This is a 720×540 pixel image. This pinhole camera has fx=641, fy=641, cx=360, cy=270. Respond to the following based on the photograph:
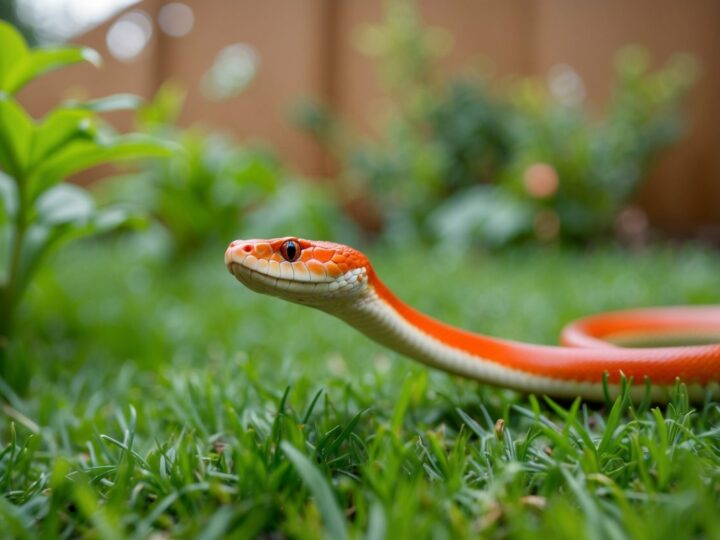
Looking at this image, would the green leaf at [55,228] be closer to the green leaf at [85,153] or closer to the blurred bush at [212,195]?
the green leaf at [85,153]

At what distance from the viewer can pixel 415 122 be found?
616 cm

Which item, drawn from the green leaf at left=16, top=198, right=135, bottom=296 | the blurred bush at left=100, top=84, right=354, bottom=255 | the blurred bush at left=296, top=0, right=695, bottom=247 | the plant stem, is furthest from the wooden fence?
the plant stem

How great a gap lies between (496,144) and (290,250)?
5239 millimetres

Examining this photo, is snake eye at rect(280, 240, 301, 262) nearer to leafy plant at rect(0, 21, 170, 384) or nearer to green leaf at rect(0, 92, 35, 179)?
leafy plant at rect(0, 21, 170, 384)

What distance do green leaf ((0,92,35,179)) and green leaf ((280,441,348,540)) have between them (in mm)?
1330

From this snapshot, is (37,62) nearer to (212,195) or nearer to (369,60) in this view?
(212,195)

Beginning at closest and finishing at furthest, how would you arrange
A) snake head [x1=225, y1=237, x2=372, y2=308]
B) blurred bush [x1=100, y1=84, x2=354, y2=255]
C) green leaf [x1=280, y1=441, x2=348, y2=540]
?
green leaf [x1=280, y1=441, x2=348, y2=540]
snake head [x1=225, y1=237, x2=372, y2=308]
blurred bush [x1=100, y1=84, x2=354, y2=255]

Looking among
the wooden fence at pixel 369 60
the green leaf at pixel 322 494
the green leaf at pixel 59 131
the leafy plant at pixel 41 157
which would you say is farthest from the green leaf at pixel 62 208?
the wooden fence at pixel 369 60

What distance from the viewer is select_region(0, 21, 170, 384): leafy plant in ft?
5.79

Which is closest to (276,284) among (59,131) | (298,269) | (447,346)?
(298,269)

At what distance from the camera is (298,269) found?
47.0 inches

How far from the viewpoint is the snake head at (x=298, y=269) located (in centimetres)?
118

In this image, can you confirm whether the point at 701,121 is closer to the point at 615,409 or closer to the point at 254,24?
the point at 254,24

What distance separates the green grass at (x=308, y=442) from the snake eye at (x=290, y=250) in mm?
261
